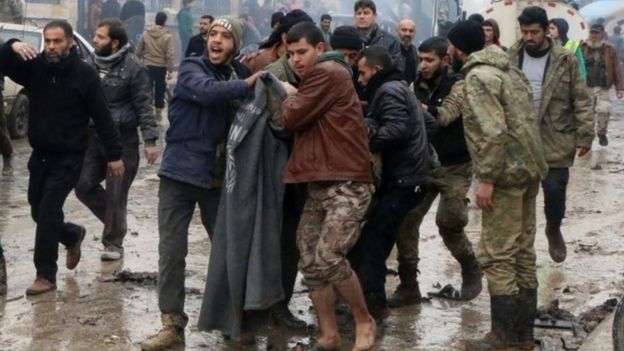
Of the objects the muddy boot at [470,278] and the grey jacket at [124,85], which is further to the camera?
the grey jacket at [124,85]

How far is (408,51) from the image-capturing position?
1238cm

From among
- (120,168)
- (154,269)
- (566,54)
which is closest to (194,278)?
(154,269)

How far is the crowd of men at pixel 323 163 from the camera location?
22.7 ft

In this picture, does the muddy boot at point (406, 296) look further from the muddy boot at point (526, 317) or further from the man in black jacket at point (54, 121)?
the man in black jacket at point (54, 121)

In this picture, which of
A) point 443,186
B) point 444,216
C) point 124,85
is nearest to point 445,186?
point 443,186

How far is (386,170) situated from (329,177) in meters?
0.93

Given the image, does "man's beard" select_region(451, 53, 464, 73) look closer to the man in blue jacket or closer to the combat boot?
the man in blue jacket

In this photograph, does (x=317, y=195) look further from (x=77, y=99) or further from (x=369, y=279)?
(x=77, y=99)

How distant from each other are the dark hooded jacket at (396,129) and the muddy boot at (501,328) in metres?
0.87

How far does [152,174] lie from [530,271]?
769cm

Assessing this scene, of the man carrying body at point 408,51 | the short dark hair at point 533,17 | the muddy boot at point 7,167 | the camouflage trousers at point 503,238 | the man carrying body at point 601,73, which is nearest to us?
the camouflage trousers at point 503,238

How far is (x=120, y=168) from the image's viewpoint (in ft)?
27.9

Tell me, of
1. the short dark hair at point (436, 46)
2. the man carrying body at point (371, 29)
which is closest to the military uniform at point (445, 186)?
the short dark hair at point (436, 46)

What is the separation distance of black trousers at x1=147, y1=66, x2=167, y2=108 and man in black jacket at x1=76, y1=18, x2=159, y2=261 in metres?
11.5
